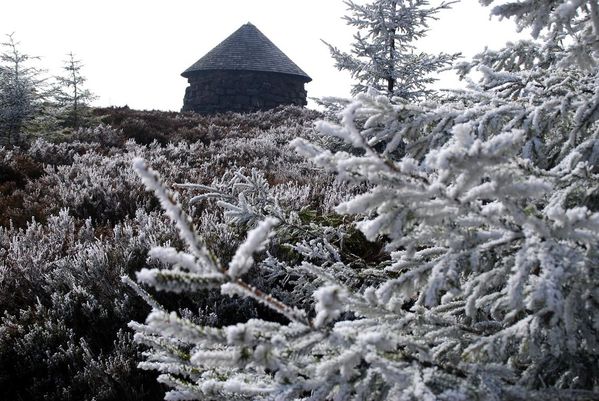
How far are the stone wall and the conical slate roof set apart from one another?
425 mm

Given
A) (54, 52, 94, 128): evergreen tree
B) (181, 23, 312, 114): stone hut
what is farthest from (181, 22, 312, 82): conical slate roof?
(54, 52, 94, 128): evergreen tree

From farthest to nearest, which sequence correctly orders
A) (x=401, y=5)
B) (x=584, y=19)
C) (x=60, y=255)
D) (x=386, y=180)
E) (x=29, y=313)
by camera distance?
(x=401, y=5) → (x=60, y=255) → (x=29, y=313) → (x=584, y=19) → (x=386, y=180)

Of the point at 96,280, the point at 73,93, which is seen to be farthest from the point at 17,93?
the point at 96,280

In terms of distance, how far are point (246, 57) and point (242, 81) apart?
5.41 feet

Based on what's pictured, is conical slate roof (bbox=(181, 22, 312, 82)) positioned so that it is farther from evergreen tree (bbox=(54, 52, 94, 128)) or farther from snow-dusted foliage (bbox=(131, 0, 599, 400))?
snow-dusted foliage (bbox=(131, 0, 599, 400))

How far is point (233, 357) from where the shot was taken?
3.87ft

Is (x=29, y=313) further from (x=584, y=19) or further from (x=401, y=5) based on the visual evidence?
(x=401, y=5)

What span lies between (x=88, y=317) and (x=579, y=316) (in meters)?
2.88

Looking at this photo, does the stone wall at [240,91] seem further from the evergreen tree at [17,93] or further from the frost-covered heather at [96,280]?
the frost-covered heather at [96,280]

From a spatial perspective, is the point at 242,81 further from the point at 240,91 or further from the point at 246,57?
the point at 246,57

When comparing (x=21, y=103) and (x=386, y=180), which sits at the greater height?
(x=21, y=103)

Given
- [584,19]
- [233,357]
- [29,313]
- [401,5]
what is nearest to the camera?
[233,357]

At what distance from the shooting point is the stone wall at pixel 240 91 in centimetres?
2756

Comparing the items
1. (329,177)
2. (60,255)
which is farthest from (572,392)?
(329,177)
